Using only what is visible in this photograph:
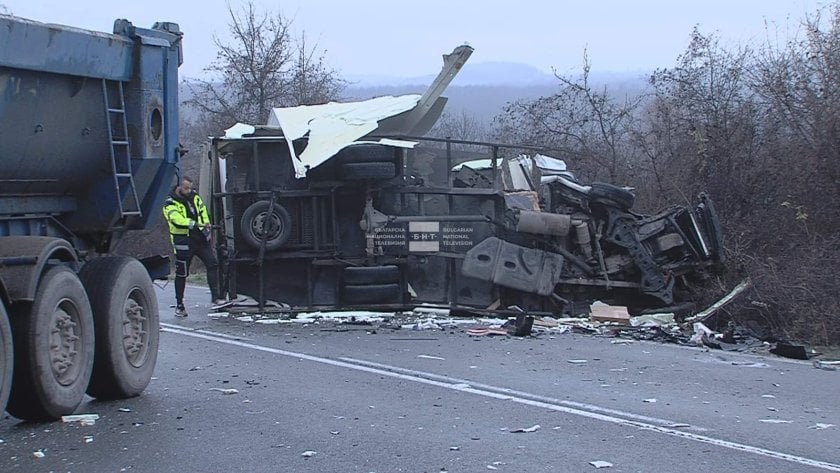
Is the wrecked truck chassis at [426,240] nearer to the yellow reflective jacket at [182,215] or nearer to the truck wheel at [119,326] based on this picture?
the yellow reflective jacket at [182,215]

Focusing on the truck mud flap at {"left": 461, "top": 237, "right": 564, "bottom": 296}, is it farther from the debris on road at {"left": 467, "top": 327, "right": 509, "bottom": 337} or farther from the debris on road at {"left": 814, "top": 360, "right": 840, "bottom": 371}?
the debris on road at {"left": 814, "top": 360, "right": 840, "bottom": 371}

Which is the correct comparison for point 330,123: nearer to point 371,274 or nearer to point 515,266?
point 371,274

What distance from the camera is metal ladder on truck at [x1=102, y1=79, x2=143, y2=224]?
7.03m

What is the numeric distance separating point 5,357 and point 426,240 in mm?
7432

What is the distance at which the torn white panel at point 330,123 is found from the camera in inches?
487

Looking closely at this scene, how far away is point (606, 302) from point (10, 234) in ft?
26.2

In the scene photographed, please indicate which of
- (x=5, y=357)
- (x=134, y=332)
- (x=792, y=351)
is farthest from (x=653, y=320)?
(x=5, y=357)

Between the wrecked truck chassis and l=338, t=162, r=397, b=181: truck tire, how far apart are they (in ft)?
0.05

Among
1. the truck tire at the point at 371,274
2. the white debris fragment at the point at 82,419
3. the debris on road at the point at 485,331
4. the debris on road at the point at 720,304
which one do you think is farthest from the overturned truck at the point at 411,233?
the white debris fragment at the point at 82,419

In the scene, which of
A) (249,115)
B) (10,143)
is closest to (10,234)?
(10,143)

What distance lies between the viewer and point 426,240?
12.7m

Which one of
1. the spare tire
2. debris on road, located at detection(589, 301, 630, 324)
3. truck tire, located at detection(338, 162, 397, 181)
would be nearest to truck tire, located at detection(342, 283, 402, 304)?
truck tire, located at detection(338, 162, 397, 181)

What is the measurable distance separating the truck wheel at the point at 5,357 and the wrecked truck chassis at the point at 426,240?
687cm

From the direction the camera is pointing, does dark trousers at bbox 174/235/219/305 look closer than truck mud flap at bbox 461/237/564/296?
No
